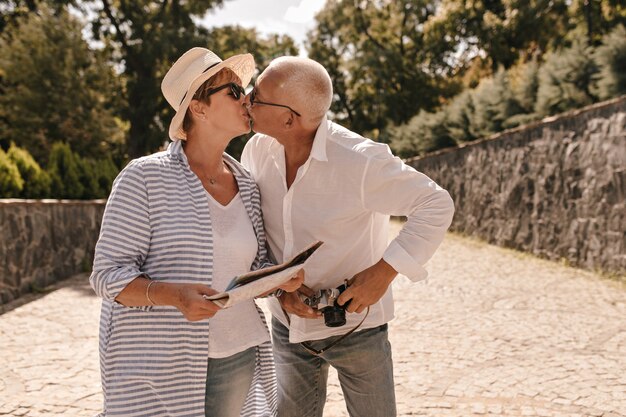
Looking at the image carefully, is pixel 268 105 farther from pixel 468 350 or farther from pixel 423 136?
pixel 423 136

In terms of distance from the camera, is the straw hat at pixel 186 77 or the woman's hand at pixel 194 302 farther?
the straw hat at pixel 186 77

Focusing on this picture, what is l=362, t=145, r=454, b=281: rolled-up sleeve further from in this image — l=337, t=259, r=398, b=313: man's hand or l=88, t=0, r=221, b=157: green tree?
l=88, t=0, r=221, b=157: green tree

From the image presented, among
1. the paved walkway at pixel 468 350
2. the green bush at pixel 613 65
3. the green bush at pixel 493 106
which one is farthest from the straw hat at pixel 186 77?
the green bush at pixel 493 106

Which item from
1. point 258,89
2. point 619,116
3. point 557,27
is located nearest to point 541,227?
point 619,116

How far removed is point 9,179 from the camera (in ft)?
29.6

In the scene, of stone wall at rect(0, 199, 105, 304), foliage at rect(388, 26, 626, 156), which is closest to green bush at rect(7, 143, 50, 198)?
stone wall at rect(0, 199, 105, 304)

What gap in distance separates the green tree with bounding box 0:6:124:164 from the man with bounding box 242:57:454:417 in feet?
61.1

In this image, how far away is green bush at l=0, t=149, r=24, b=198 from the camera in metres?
8.93

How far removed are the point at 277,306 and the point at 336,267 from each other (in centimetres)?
42

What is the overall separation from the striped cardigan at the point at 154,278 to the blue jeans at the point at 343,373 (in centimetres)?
58

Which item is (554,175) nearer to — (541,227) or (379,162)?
(541,227)

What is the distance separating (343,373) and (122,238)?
119 centimetres

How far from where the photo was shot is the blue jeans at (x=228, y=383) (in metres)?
2.24

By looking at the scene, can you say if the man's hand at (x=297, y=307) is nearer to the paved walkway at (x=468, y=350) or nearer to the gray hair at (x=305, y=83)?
the gray hair at (x=305, y=83)
